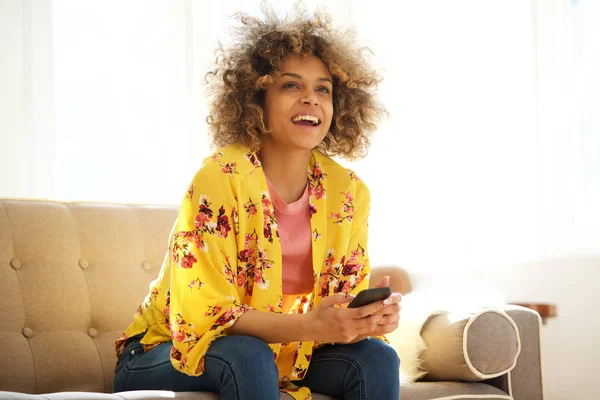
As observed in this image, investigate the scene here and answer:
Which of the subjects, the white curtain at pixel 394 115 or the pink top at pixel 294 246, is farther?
the white curtain at pixel 394 115

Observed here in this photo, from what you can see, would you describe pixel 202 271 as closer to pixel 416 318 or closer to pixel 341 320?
pixel 341 320

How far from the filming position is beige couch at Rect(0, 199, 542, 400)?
77.2 inches

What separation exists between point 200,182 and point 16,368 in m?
0.74

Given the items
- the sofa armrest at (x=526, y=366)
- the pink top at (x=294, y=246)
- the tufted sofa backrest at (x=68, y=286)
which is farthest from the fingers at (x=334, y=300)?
the tufted sofa backrest at (x=68, y=286)

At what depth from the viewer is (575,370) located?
302 centimetres

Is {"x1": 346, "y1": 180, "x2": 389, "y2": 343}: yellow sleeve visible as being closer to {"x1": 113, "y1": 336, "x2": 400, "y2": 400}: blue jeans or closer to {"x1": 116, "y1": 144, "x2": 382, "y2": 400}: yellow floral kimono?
{"x1": 116, "y1": 144, "x2": 382, "y2": 400}: yellow floral kimono

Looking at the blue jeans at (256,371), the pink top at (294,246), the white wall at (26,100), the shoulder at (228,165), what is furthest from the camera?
the white wall at (26,100)

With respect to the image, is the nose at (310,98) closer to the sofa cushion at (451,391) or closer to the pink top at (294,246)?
the pink top at (294,246)

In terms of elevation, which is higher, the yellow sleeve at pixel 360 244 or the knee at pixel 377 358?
the yellow sleeve at pixel 360 244

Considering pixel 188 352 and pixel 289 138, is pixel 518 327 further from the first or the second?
pixel 188 352

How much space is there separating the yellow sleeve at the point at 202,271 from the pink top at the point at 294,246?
0.51 ft

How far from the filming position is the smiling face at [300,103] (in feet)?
5.91

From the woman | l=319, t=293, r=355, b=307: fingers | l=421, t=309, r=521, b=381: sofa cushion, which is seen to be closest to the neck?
the woman

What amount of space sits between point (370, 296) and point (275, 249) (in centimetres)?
30
